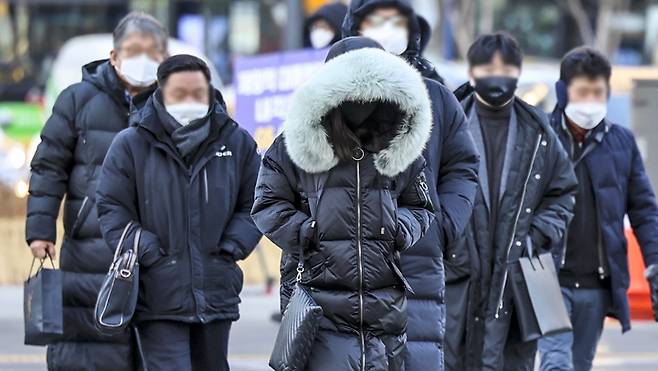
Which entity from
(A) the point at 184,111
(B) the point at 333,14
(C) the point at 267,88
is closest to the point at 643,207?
(A) the point at 184,111

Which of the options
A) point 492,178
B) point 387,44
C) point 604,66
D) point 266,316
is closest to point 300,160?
point 387,44

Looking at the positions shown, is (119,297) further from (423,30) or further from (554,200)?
(554,200)

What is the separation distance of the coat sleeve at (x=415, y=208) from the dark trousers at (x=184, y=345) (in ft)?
4.95

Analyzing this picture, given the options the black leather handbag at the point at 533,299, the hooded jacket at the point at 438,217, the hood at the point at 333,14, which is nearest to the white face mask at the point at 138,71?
the hooded jacket at the point at 438,217

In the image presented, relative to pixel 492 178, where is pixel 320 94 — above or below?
above

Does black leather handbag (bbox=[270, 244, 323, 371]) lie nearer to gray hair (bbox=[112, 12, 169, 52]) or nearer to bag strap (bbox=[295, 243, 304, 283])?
bag strap (bbox=[295, 243, 304, 283])

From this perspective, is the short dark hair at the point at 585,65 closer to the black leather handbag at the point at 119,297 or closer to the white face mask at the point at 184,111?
the white face mask at the point at 184,111

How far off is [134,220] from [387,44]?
1303mm

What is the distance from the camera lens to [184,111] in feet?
22.5

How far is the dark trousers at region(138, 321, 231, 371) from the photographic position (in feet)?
22.3

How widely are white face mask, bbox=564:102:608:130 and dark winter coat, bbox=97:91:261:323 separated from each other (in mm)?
1904

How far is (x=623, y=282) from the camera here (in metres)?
7.81

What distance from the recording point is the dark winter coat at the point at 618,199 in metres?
7.80

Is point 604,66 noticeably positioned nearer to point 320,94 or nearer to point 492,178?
point 492,178
